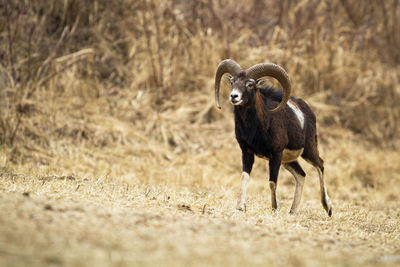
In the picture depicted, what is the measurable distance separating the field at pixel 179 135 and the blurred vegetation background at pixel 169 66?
5 centimetres

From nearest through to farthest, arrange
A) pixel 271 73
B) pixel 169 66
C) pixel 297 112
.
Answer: pixel 271 73 → pixel 297 112 → pixel 169 66

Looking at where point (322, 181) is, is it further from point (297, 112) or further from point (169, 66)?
point (169, 66)

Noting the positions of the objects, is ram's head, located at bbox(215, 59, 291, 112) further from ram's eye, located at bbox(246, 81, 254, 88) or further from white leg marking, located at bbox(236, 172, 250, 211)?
white leg marking, located at bbox(236, 172, 250, 211)

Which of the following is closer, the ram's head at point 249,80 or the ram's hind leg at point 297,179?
the ram's head at point 249,80

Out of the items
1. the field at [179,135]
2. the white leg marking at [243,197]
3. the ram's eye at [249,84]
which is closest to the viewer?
the field at [179,135]

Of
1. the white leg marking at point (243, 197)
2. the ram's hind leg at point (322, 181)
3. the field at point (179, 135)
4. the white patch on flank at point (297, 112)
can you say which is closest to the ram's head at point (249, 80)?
the white patch on flank at point (297, 112)

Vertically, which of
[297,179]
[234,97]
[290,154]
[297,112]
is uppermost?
[234,97]

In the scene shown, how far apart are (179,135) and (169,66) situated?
2369 mm

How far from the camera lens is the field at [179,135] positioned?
449 centimetres

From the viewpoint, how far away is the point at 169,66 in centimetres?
1534

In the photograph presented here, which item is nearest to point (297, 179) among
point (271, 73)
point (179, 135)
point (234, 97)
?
point (271, 73)

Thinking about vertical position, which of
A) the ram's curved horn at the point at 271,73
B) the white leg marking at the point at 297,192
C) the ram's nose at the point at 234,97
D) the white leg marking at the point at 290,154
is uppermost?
the ram's curved horn at the point at 271,73

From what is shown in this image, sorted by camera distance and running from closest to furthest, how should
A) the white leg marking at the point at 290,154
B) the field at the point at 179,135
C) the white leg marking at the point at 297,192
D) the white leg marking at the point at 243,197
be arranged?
the field at the point at 179,135
the white leg marking at the point at 243,197
the white leg marking at the point at 290,154
the white leg marking at the point at 297,192

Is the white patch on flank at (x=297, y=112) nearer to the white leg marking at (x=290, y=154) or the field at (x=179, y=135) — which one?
the white leg marking at (x=290, y=154)
